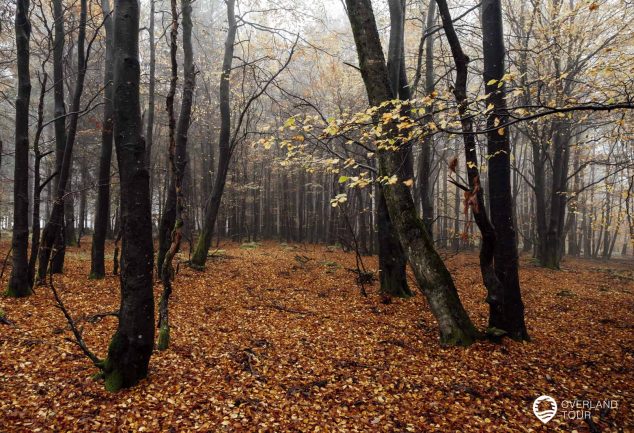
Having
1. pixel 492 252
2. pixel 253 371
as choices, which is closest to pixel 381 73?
pixel 492 252

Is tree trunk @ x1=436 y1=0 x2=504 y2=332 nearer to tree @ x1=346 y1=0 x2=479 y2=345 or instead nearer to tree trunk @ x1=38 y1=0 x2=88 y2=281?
tree @ x1=346 y1=0 x2=479 y2=345

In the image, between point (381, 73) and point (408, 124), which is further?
point (381, 73)

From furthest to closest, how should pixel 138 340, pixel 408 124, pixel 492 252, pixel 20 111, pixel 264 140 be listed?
pixel 20 111 → pixel 492 252 → pixel 264 140 → pixel 408 124 → pixel 138 340

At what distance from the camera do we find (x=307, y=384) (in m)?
3.95

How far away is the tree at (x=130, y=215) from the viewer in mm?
3318

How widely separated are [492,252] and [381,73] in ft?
10.6

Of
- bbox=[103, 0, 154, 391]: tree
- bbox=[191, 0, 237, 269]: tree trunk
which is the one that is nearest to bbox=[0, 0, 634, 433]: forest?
bbox=[103, 0, 154, 391]: tree

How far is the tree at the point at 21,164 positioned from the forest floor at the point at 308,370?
462 millimetres

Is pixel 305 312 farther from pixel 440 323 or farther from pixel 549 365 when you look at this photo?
pixel 549 365

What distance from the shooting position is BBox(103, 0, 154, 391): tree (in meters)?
3.32

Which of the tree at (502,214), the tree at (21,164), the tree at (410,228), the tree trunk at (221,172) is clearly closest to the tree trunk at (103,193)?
the tree at (21,164)

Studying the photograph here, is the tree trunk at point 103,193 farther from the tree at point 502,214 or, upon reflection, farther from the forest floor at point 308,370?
the tree at point 502,214

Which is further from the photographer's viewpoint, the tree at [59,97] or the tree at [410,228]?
the tree at [59,97]

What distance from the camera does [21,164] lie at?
6.09m
